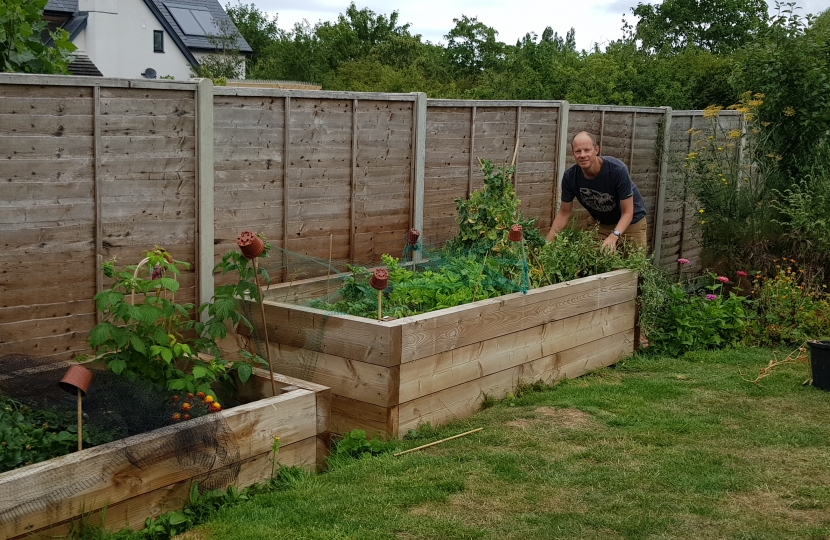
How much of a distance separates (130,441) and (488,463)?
198cm

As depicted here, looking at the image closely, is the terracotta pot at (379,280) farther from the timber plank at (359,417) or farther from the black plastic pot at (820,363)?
the black plastic pot at (820,363)

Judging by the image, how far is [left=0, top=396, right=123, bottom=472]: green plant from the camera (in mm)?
4055

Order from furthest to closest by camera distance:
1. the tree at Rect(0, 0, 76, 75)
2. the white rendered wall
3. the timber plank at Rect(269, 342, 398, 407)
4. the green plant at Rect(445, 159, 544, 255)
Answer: the white rendered wall → the green plant at Rect(445, 159, 544, 255) → the tree at Rect(0, 0, 76, 75) → the timber plank at Rect(269, 342, 398, 407)

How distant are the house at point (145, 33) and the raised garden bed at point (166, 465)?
1474 inches

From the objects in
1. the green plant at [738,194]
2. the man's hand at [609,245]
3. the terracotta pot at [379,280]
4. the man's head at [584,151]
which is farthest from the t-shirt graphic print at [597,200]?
the terracotta pot at [379,280]

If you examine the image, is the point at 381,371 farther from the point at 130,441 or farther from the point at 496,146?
the point at 496,146

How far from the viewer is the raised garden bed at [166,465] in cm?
381

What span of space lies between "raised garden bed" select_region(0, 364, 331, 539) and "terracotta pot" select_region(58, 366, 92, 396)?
0.27 metres

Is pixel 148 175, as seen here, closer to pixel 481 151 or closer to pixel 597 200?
pixel 481 151

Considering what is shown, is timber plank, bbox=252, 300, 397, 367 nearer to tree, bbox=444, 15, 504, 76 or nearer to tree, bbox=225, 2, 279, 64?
tree, bbox=444, 15, 504, 76

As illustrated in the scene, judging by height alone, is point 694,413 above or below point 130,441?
below

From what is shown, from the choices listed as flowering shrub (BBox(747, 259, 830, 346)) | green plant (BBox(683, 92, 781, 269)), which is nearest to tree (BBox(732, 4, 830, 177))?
green plant (BBox(683, 92, 781, 269))

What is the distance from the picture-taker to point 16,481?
12.2ft

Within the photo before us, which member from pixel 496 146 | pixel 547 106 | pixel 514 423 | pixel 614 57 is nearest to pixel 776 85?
pixel 547 106
